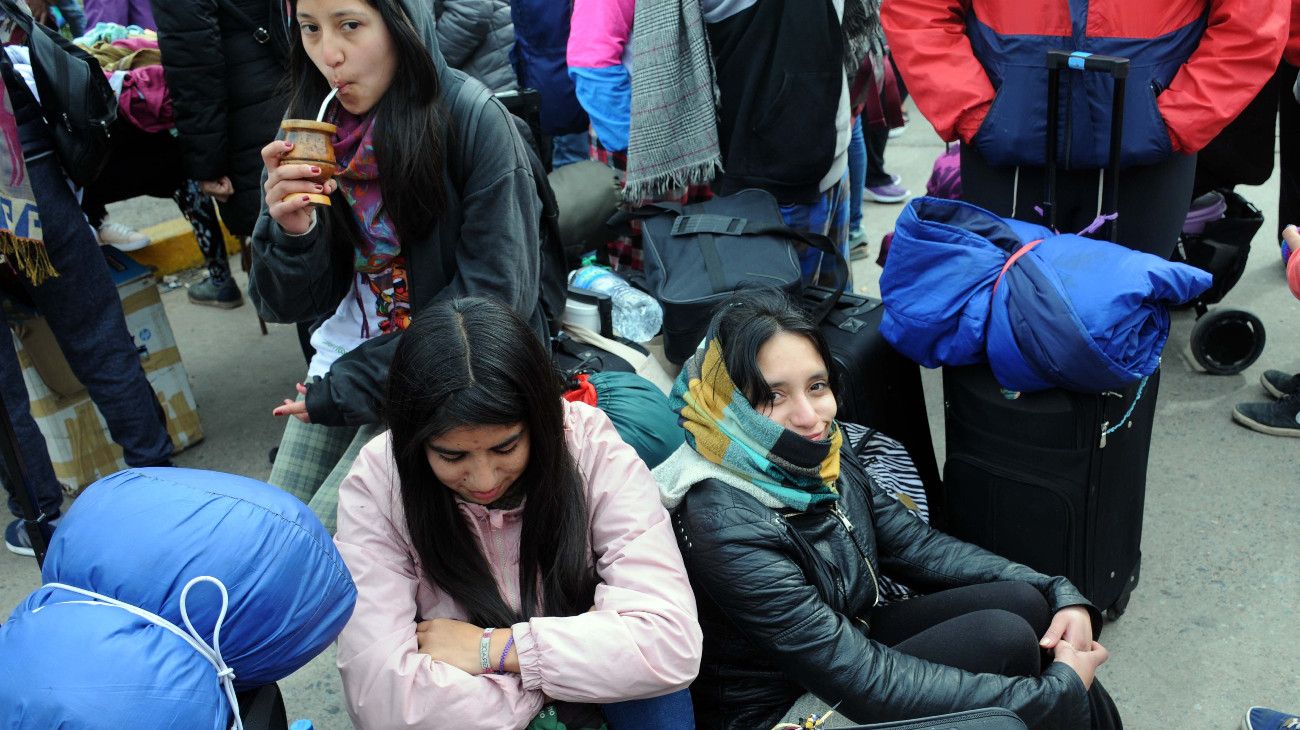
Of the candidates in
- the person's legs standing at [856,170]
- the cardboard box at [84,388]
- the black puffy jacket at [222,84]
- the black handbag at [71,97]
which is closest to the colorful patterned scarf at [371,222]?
the black puffy jacket at [222,84]

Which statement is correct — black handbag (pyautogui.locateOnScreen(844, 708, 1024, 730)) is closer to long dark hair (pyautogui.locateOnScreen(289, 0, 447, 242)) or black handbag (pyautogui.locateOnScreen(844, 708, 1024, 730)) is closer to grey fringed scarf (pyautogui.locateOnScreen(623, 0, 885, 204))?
long dark hair (pyautogui.locateOnScreen(289, 0, 447, 242))

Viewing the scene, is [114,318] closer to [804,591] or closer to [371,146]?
[371,146]

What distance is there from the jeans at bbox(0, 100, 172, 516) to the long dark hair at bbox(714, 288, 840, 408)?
211 cm

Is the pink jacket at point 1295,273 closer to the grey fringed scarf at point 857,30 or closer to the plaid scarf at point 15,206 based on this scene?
the grey fringed scarf at point 857,30

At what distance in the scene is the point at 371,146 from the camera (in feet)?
7.31

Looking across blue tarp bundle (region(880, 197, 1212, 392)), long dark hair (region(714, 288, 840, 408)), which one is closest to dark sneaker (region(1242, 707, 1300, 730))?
blue tarp bundle (region(880, 197, 1212, 392))

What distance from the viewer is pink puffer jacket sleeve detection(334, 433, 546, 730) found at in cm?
176

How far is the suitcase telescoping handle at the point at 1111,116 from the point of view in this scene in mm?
2543

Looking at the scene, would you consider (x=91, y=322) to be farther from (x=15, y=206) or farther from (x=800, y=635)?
(x=800, y=635)

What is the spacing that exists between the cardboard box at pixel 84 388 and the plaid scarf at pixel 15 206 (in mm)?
504

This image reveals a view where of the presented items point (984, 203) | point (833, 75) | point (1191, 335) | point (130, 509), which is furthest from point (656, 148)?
point (130, 509)

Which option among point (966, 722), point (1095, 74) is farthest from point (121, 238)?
point (966, 722)

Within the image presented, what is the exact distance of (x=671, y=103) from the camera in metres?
3.48

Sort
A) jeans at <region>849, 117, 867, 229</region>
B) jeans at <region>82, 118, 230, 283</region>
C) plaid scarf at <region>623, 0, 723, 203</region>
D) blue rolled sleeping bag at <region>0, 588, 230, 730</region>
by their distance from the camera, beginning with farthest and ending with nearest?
jeans at <region>849, 117, 867, 229</region>, jeans at <region>82, 118, 230, 283</region>, plaid scarf at <region>623, 0, 723, 203</region>, blue rolled sleeping bag at <region>0, 588, 230, 730</region>
